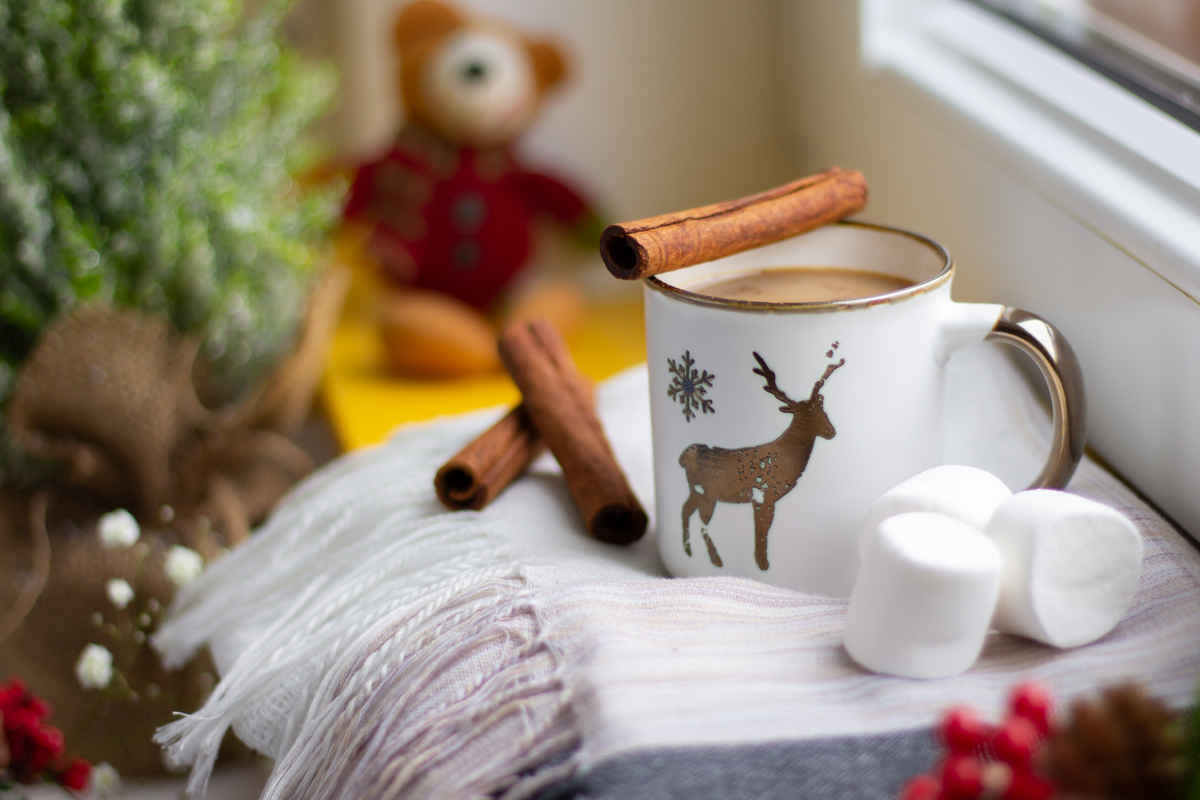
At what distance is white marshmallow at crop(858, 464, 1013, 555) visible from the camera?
445mm

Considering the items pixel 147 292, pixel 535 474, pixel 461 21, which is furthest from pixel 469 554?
pixel 461 21

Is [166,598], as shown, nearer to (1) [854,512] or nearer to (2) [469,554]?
(2) [469,554]

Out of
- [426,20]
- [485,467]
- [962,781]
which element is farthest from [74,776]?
[426,20]

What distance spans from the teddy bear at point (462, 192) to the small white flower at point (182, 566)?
1.13 ft

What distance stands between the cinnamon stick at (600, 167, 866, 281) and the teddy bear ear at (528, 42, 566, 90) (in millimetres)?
614

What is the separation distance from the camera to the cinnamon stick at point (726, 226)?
486 millimetres

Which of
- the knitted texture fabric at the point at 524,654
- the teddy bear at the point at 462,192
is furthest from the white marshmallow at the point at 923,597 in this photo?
the teddy bear at the point at 462,192

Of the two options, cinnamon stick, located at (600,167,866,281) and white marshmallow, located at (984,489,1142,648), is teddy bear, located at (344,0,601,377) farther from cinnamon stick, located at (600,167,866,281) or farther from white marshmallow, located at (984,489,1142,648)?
white marshmallow, located at (984,489,1142,648)

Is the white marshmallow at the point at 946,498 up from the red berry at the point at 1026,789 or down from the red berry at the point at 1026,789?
down

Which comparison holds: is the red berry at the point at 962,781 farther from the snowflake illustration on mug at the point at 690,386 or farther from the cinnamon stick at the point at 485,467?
the cinnamon stick at the point at 485,467

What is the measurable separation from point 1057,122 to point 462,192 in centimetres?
67

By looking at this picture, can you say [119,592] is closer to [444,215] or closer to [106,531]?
[106,531]

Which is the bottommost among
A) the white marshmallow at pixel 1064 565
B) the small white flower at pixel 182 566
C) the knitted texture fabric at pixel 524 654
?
the small white flower at pixel 182 566

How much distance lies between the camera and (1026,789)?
29 cm
